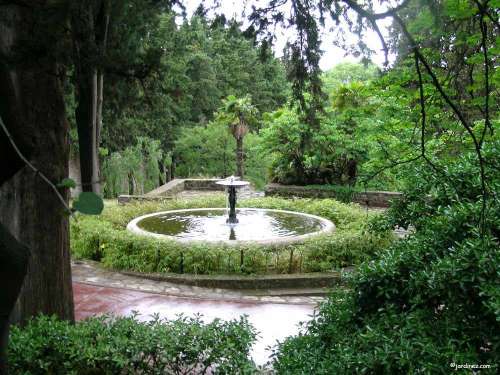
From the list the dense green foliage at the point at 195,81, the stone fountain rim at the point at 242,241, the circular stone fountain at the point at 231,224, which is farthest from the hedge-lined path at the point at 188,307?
the dense green foliage at the point at 195,81

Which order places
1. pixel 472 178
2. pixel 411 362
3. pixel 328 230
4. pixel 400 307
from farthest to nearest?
pixel 328 230 < pixel 472 178 < pixel 400 307 < pixel 411 362

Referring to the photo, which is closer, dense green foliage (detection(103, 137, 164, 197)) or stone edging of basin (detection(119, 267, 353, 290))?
stone edging of basin (detection(119, 267, 353, 290))

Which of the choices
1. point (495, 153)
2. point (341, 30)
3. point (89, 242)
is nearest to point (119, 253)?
point (89, 242)

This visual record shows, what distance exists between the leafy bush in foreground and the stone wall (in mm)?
12692

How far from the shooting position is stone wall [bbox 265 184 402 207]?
16.4 m

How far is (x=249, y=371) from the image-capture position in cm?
392

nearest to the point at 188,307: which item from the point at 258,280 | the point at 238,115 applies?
the point at 258,280

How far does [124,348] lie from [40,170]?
1.77 metres

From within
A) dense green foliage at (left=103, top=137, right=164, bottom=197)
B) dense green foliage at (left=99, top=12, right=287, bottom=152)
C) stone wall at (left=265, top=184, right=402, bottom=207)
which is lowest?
stone wall at (left=265, top=184, right=402, bottom=207)

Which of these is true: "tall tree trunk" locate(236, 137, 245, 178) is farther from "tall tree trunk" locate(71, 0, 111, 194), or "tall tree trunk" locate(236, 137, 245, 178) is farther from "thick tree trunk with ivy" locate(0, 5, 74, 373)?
"thick tree trunk with ivy" locate(0, 5, 74, 373)

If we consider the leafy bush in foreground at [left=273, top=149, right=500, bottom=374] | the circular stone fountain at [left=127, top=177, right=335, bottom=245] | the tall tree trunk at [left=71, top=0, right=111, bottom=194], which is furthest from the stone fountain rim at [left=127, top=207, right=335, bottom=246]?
the leafy bush in foreground at [left=273, top=149, right=500, bottom=374]

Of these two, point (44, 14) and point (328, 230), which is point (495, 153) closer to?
point (44, 14)

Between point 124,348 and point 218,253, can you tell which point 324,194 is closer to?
point 218,253

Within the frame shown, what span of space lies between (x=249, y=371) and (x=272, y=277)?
14.2ft
